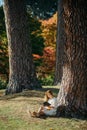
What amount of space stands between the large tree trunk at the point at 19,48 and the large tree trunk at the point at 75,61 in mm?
3079

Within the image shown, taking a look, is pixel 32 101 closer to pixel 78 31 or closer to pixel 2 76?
pixel 78 31

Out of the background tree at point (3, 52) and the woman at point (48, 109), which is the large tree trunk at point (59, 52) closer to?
the woman at point (48, 109)

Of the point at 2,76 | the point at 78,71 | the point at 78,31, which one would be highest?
the point at 78,31

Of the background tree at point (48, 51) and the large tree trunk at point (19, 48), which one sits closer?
the large tree trunk at point (19, 48)

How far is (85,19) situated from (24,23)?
3.69 meters

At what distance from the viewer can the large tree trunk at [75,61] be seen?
28.6 feet

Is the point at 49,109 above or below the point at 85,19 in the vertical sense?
below

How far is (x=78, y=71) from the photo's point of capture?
8836mm

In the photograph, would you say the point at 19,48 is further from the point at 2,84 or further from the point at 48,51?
the point at 48,51

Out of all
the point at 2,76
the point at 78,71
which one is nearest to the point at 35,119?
the point at 78,71

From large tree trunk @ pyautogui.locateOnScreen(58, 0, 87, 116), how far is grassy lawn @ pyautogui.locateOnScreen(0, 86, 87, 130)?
1.31 feet

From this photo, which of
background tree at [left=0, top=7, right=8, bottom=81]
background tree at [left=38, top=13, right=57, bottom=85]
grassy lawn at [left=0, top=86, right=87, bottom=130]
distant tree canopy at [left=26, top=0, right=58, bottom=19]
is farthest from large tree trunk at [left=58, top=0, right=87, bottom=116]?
background tree at [left=38, top=13, right=57, bottom=85]

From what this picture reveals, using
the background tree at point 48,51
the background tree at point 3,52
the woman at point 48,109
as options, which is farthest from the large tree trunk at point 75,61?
the background tree at point 48,51

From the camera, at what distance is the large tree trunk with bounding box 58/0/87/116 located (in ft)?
28.6
